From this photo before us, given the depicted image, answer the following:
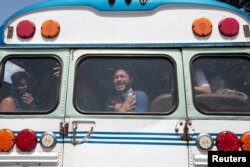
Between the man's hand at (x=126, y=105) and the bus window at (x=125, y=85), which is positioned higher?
the bus window at (x=125, y=85)

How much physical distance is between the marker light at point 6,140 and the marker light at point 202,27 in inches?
85.3

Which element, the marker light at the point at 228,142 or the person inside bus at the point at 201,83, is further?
the person inside bus at the point at 201,83

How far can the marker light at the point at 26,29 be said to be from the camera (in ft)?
13.4

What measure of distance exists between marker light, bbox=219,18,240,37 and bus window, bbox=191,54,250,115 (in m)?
0.25

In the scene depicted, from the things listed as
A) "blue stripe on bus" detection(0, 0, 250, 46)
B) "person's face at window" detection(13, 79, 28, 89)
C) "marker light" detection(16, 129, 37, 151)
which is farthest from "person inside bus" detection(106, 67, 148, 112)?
"person's face at window" detection(13, 79, 28, 89)

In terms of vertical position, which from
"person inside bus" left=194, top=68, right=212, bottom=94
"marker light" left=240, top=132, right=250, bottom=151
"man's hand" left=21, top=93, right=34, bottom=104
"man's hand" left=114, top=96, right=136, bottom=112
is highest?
"person inside bus" left=194, top=68, right=212, bottom=94

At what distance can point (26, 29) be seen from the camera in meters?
4.09

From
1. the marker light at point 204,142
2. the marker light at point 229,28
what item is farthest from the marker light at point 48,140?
the marker light at point 229,28

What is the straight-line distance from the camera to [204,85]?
383 centimetres

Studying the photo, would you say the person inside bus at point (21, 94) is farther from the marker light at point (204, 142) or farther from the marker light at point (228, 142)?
the marker light at point (228, 142)

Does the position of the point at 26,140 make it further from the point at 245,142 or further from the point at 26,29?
the point at 245,142

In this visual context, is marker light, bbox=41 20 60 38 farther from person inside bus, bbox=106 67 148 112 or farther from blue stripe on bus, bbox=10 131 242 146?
blue stripe on bus, bbox=10 131 242 146

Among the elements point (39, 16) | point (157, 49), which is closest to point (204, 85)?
point (157, 49)

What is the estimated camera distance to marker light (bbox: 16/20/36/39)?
4074 mm
